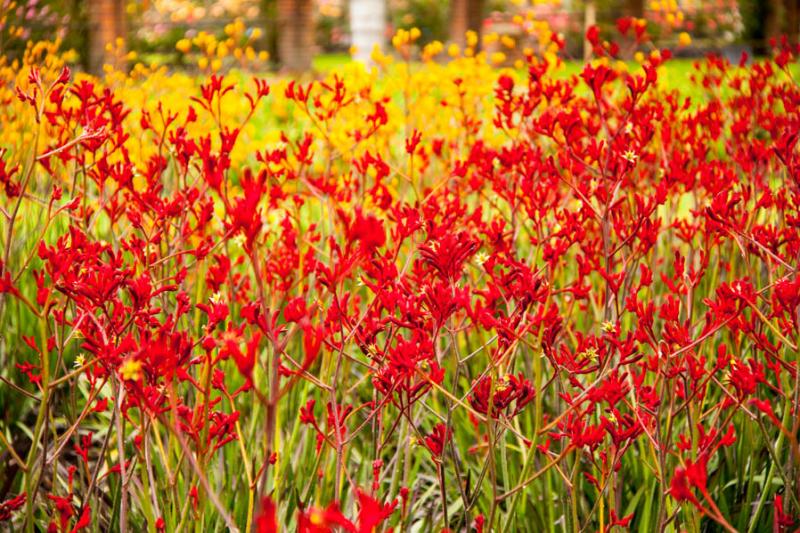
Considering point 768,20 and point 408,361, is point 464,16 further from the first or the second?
point 408,361

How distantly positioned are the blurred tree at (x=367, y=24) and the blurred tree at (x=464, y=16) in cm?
385

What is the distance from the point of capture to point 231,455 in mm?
2578

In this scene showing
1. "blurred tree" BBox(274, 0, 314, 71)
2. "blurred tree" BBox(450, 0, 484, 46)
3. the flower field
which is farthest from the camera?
"blurred tree" BBox(450, 0, 484, 46)

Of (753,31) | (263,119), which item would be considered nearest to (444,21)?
(753,31)

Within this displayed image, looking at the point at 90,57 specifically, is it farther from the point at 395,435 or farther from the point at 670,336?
the point at 670,336

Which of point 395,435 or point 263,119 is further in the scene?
point 263,119

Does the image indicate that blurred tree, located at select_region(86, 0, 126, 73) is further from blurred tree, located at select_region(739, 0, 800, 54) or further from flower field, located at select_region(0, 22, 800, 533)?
flower field, located at select_region(0, 22, 800, 533)

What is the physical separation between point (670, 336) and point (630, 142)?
93cm

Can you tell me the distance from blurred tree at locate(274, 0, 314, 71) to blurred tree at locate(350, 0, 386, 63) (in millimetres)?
3625

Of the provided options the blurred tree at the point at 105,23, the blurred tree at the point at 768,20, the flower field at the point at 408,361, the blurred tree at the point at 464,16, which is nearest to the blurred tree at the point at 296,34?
the blurred tree at the point at 464,16

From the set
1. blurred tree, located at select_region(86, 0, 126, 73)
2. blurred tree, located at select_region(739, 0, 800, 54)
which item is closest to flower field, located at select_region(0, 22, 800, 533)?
blurred tree, located at select_region(739, 0, 800, 54)

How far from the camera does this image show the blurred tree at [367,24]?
12.1 meters

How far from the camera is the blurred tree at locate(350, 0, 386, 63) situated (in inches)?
476

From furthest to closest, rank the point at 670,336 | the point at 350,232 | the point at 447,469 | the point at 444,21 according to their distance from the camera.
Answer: the point at 444,21 → the point at 447,469 → the point at 670,336 → the point at 350,232
